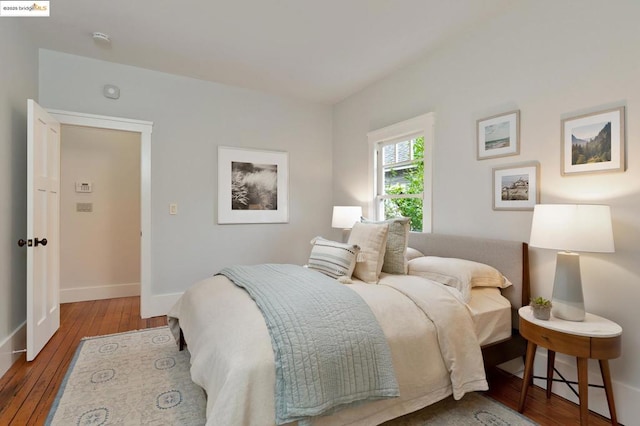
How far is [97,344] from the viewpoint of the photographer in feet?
9.00

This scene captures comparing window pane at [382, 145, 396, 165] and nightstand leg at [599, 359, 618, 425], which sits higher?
window pane at [382, 145, 396, 165]

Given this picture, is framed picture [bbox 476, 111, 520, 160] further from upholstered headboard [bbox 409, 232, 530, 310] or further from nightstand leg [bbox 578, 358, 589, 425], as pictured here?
nightstand leg [bbox 578, 358, 589, 425]

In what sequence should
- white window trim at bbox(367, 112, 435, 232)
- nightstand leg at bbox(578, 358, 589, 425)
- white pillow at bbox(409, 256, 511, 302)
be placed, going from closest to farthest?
nightstand leg at bbox(578, 358, 589, 425) → white pillow at bbox(409, 256, 511, 302) → white window trim at bbox(367, 112, 435, 232)

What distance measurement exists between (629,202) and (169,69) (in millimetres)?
4072

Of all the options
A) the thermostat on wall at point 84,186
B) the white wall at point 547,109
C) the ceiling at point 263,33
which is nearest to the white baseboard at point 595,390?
the white wall at point 547,109

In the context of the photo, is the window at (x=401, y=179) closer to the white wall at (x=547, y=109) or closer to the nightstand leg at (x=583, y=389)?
the white wall at (x=547, y=109)

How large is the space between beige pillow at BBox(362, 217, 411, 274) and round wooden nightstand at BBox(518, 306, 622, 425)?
0.86 meters

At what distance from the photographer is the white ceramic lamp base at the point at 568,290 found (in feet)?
5.75

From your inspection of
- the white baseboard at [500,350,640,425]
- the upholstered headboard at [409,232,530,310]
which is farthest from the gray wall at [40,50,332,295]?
the white baseboard at [500,350,640,425]

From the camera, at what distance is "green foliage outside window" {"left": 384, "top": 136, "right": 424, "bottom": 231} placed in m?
3.26

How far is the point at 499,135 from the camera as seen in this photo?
246 centimetres

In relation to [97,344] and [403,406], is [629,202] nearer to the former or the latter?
[403,406]

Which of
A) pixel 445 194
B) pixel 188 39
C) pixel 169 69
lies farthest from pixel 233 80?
pixel 445 194

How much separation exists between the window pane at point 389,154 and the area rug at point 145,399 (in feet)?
7.88
